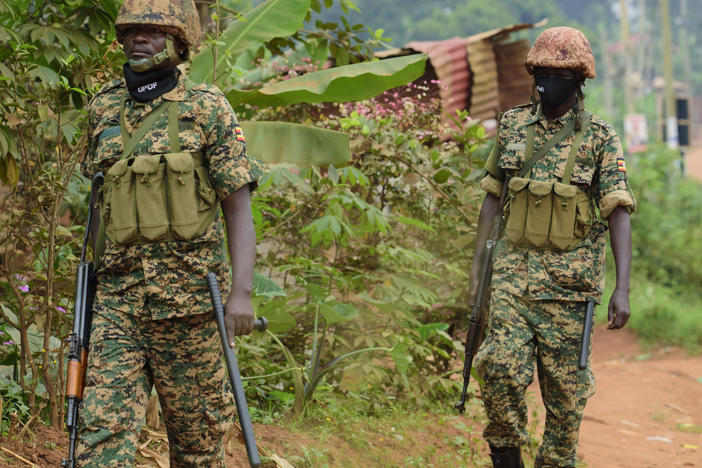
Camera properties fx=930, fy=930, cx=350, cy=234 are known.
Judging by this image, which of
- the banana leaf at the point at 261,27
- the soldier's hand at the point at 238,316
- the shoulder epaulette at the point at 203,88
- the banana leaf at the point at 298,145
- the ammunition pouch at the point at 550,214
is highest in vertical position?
the banana leaf at the point at 261,27

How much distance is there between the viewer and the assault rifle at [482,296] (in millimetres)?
4281

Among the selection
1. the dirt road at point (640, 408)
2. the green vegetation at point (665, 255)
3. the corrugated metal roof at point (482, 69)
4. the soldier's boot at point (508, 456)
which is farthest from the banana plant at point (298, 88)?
the green vegetation at point (665, 255)

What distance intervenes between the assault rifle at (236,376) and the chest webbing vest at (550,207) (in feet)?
5.09

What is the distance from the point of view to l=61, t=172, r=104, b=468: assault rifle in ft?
9.53

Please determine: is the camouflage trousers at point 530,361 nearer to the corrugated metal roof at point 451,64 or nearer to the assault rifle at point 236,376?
the assault rifle at point 236,376

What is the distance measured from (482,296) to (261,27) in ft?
6.53

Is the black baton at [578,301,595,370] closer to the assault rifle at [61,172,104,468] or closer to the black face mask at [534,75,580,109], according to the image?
the black face mask at [534,75,580,109]

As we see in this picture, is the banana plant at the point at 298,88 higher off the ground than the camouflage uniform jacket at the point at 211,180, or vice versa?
the banana plant at the point at 298,88

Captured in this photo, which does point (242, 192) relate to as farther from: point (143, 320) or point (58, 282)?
point (58, 282)

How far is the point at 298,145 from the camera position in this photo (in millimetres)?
4781

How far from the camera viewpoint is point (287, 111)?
6.54 meters

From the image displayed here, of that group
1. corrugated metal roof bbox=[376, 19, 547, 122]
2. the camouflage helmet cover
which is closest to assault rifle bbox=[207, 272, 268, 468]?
the camouflage helmet cover

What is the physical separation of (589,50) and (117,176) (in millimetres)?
2189

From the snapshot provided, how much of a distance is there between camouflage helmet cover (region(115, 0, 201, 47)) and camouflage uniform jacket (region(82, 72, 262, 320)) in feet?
0.64
